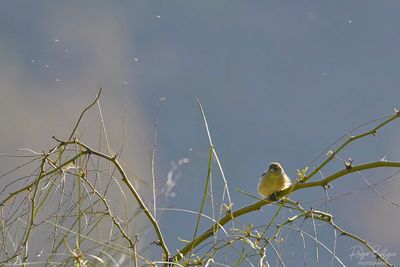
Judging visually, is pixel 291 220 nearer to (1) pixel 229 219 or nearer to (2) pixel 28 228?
(1) pixel 229 219

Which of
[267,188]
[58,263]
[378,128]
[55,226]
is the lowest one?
[58,263]

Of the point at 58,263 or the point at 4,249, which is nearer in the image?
the point at 58,263

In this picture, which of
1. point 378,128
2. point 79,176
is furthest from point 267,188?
Result: point 79,176

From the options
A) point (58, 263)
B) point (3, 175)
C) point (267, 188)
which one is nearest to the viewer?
point (58, 263)

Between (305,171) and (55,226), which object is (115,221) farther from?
(305,171)

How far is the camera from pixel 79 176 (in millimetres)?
1339

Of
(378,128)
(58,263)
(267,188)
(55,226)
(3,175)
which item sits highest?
(267,188)

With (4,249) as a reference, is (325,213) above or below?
above

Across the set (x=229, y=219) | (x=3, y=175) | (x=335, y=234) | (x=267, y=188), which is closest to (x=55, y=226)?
(x=3, y=175)

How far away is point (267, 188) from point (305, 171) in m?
1.36

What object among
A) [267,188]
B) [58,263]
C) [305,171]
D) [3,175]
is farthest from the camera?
[267,188]

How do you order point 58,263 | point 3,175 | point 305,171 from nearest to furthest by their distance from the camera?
point 58,263 < point 3,175 < point 305,171

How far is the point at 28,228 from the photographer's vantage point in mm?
1282

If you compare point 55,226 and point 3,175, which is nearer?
point 55,226
